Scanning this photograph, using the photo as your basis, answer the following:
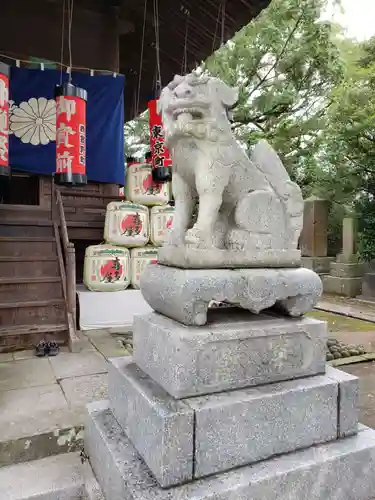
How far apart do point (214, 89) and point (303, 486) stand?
A: 2.16 m

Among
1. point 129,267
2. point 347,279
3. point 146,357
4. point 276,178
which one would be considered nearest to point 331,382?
point 146,357

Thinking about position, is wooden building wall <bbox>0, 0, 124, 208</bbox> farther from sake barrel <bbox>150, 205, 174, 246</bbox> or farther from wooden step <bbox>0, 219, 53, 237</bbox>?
sake barrel <bbox>150, 205, 174, 246</bbox>

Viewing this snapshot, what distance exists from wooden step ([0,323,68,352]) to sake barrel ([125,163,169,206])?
9.53 ft

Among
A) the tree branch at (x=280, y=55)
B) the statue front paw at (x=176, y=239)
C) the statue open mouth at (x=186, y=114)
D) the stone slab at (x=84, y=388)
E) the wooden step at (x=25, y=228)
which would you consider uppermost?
the tree branch at (x=280, y=55)

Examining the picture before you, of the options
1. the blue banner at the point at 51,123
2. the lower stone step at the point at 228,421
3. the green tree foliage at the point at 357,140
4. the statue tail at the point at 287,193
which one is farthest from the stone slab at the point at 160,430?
the green tree foliage at the point at 357,140

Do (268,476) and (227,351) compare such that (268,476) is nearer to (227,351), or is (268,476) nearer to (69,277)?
(227,351)

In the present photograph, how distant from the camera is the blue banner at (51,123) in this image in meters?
6.76

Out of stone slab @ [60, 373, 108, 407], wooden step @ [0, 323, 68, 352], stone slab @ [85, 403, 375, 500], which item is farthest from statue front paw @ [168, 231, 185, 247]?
wooden step @ [0, 323, 68, 352]

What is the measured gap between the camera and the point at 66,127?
541cm

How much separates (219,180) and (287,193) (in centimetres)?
50

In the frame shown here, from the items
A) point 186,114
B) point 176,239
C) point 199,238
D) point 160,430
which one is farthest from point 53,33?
point 160,430

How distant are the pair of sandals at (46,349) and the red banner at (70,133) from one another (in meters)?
2.45

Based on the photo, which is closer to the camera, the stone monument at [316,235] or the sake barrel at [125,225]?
the sake barrel at [125,225]

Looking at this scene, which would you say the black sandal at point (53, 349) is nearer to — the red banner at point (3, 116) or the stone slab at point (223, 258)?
the red banner at point (3, 116)
